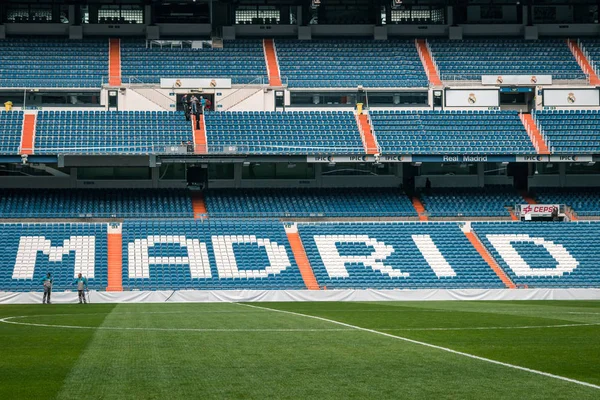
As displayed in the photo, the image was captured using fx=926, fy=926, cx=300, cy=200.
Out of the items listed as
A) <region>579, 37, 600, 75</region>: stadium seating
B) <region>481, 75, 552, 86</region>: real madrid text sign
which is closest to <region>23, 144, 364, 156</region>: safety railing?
<region>481, 75, 552, 86</region>: real madrid text sign

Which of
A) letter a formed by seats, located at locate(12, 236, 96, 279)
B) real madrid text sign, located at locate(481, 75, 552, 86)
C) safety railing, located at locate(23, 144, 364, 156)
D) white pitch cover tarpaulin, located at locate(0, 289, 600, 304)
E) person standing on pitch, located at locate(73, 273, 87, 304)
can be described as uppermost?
real madrid text sign, located at locate(481, 75, 552, 86)

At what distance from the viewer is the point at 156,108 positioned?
201 feet

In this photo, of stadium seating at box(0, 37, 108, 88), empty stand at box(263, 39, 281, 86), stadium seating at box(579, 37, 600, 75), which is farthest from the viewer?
stadium seating at box(579, 37, 600, 75)

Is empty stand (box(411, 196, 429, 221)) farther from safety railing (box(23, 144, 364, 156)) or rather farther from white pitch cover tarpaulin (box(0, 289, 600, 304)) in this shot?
white pitch cover tarpaulin (box(0, 289, 600, 304))

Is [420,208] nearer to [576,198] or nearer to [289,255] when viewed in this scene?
[576,198]

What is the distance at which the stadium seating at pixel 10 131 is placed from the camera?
183 feet

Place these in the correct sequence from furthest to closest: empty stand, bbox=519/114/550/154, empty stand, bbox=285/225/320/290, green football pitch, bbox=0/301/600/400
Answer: empty stand, bbox=519/114/550/154 < empty stand, bbox=285/225/320/290 < green football pitch, bbox=0/301/600/400

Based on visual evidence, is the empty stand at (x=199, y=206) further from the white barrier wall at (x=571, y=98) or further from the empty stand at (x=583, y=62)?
the empty stand at (x=583, y=62)

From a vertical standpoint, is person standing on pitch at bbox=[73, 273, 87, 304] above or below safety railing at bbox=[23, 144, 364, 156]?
below

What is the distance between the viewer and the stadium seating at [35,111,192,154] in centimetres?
5641

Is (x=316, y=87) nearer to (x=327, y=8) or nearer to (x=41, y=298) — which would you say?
(x=327, y=8)

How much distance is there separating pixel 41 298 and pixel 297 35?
31.5 m

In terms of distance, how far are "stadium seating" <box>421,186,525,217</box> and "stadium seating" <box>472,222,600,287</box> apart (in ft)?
7.43

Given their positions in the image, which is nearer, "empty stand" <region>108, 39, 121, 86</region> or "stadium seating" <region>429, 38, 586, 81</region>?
"empty stand" <region>108, 39, 121, 86</region>
